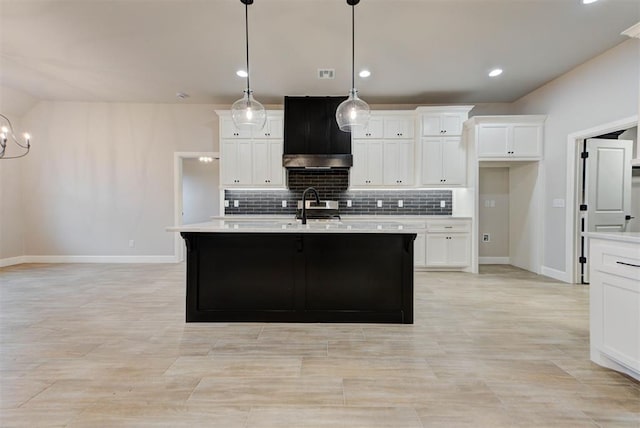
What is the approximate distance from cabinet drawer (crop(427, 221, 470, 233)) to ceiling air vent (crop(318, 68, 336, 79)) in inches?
109

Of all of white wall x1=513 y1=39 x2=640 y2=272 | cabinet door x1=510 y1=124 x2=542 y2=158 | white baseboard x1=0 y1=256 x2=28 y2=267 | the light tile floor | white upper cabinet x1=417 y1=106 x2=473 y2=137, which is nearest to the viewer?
the light tile floor

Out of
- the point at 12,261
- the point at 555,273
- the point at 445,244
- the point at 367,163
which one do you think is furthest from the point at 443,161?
the point at 12,261

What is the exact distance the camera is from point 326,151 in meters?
5.07

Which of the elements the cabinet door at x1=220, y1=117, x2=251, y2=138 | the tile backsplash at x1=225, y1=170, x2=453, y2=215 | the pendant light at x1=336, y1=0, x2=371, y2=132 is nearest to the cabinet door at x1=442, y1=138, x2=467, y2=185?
the tile backsplash at x1=225, y1=170, x2=453, y2=215

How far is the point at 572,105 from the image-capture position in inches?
167

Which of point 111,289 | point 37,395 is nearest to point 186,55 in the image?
point 111,289

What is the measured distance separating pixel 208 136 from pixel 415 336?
4.94 m

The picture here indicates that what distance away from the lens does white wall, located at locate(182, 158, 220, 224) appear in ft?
28.8

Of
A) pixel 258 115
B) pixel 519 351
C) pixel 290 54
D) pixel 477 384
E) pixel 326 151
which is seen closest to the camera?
pixel 477 384

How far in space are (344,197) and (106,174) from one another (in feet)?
14.7

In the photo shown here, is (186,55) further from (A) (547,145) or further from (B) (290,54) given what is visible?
(A) (547,145)

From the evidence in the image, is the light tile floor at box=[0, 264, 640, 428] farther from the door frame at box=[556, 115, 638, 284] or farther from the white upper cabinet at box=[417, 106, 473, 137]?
the white upper cabinet at box=[417, 106, 473, 137]

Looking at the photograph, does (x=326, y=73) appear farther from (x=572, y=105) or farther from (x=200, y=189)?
(x=200, y=189)

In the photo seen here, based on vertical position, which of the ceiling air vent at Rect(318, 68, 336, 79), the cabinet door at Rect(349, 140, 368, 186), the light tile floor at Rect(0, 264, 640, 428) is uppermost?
the ceiling air vent at Rect(318, 68, 336, 79)
